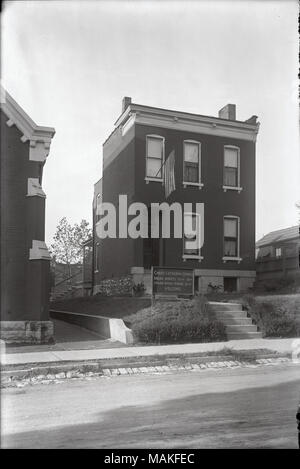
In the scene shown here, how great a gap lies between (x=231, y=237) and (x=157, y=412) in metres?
16.9

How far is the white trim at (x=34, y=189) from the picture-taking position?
41.7 feet

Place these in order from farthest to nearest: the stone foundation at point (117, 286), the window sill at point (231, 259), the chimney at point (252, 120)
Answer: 1. the chimney at point (252, 120)
2. the window sill at point (231, 259)
3. the stone foundation at point (117, 286)

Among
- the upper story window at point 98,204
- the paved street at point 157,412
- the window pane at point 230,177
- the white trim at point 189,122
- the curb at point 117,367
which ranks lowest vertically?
the curb at point 117,367

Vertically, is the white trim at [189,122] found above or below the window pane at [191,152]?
above

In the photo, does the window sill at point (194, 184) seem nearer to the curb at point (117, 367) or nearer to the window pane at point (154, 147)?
the window pane at point (154, 147)

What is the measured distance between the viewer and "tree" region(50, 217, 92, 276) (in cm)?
2861

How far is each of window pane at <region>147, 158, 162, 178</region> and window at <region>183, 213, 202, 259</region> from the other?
2.24 m

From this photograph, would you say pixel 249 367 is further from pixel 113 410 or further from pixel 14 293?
pixel 14 293

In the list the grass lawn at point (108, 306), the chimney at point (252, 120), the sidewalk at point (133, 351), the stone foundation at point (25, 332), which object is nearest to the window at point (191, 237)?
the grass lawn at point (108, 306)

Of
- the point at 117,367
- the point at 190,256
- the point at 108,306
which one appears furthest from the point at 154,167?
the point at 117,367

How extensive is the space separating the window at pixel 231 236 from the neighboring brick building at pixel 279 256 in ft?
5.93

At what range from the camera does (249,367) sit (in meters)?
9.69

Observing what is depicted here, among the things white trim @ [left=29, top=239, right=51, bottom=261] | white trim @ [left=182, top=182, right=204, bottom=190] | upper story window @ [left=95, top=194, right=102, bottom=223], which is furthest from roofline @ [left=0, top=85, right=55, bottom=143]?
upper story window @ [left=95, top=194, right=102, bottom=223]

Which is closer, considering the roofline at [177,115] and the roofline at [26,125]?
the roofline at [26,125]
